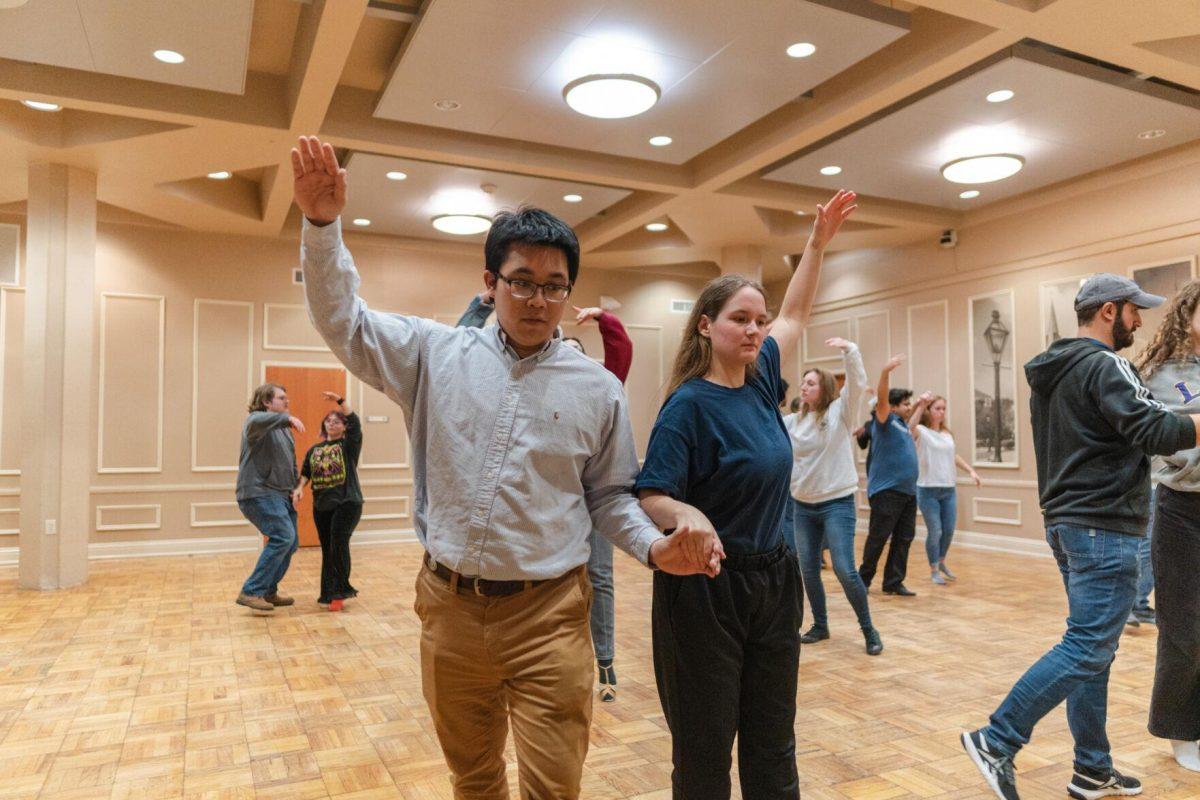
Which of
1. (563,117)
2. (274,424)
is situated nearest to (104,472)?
(274,424)

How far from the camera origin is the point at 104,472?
8.69 meters

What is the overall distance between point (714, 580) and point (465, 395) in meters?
0.66

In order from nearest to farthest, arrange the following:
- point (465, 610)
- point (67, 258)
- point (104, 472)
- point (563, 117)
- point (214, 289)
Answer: point (465, 610) < point (563, 117) < point (67, 258) < point (104, 472) < point (214, 289)

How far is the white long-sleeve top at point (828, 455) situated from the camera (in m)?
4.21

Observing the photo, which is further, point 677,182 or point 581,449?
point 677,182

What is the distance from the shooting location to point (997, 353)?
346 inches

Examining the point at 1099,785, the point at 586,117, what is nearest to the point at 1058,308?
the point at 586,117

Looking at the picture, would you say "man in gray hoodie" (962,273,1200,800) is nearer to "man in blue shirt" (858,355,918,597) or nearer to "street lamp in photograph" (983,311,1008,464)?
"man in blue shirt" (858,355,918,597)

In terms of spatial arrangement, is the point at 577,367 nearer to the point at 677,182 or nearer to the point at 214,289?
the point at 677,182

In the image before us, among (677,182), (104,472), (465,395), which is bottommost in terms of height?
(104,472)

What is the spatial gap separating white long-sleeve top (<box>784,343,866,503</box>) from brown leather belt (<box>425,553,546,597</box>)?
2.82m

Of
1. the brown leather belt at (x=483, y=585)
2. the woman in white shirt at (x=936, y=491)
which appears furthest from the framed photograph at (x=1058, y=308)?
the brown leather belt at (x=483, y=585)

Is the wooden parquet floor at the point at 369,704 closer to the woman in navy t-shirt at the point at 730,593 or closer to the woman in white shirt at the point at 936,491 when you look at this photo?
the woman in white shirt at the point at 936,491

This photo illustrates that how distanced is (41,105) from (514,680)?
6.77m
